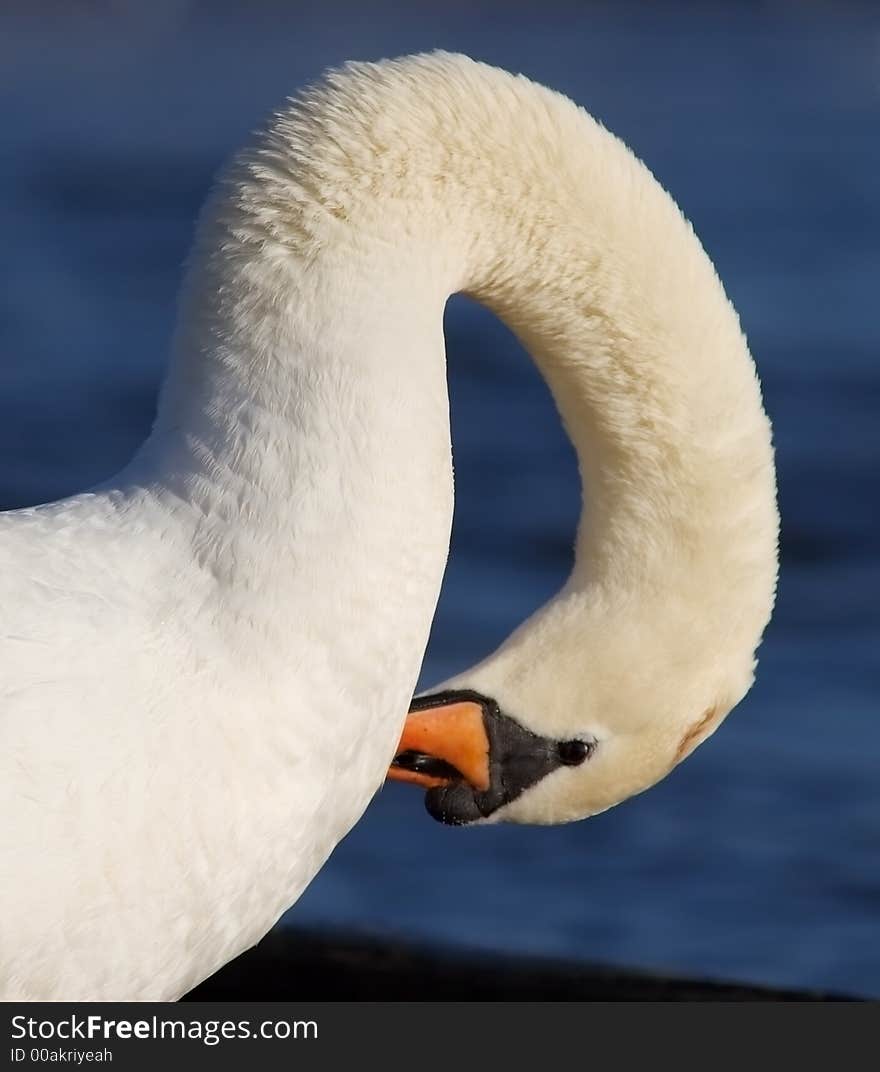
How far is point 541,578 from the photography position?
11055 mm

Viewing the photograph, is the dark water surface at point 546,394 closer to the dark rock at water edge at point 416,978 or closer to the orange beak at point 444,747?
the dark rock at water edge at point 416,978

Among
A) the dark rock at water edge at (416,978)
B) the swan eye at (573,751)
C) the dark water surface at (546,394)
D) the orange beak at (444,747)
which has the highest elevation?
the dark water surface at (546,394)

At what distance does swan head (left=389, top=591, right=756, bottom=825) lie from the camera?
15.6ft

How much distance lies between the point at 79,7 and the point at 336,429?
53.8 ft

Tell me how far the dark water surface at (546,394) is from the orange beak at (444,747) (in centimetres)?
326

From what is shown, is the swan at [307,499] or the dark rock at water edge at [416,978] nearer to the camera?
the swan at [307,499]

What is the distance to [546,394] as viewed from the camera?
13.5 metres

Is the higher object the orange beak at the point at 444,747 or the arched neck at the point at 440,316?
the arched neck at the point at 440,316

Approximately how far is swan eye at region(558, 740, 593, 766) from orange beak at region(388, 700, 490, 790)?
0.50ft

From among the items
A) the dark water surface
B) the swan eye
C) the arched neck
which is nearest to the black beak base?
the swan eye

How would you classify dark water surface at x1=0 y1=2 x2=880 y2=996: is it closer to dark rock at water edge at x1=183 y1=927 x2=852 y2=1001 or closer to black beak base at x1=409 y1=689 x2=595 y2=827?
dark rock at water edge at x1=183 y1=927 x2=852 y2=1001

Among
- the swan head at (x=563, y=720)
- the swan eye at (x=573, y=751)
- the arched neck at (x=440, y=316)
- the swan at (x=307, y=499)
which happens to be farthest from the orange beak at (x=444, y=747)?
the swan at (x=307, y=499)

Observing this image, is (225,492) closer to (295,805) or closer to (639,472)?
(295,805)

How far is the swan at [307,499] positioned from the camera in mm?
4016
